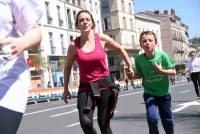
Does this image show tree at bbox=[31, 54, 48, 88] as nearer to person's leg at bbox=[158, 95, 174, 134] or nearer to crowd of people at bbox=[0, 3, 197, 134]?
→ crowd of people at bbox=[0, 3, 197, 134]

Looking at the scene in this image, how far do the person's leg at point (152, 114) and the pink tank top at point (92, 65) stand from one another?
2.92 ft

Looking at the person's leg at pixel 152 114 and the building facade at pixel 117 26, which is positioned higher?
the building facade at pixel 117 26

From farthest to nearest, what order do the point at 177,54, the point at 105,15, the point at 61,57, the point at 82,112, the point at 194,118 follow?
1. the point at 177,54
2. the point at 105,15
3. the point at 61,57
4. the point at 194,118
5. the point at 82,112

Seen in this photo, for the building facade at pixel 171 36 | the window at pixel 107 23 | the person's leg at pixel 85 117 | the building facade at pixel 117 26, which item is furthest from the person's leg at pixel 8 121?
the building facade at pixel 171 36

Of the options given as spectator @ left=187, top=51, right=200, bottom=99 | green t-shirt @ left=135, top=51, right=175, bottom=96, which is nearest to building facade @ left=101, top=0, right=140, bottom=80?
spectator @ left=187, top=51, right=200, bottom=99

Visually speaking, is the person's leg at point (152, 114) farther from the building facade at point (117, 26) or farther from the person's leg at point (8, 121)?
the building facade at point (117, 26)

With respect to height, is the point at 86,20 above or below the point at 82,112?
above

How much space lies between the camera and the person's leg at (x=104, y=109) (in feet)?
19.6

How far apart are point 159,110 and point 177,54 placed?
4753 inches

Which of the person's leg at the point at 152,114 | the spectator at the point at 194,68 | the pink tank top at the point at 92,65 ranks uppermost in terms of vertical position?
the pink tank top at the point at 92,65

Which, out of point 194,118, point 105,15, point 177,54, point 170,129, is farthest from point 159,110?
point 177,54

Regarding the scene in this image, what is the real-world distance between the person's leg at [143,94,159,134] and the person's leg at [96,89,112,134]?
66cm

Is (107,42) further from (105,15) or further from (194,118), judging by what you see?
(105,15)

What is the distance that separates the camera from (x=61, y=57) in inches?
2165
